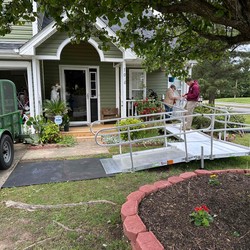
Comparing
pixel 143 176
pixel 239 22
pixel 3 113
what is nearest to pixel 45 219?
pixel 143 176

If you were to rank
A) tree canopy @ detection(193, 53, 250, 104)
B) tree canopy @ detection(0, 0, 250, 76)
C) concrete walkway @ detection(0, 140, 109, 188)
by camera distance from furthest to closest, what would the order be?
1. tree canopy @ detection(193, 53, 250, 104)
2. concrete walkway @ detection(0, 140, 109, 188)
3. tree canopy @ detection(0, 0, 250, 76)

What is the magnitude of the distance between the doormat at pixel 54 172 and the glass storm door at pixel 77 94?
4.25 m

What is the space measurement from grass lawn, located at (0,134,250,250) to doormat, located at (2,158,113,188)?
215mm

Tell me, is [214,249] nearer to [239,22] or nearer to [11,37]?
[239,22]

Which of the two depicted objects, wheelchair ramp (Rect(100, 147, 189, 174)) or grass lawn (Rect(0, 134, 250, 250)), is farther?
wheelchair ramp (Rect(100, 147, 189, 174))

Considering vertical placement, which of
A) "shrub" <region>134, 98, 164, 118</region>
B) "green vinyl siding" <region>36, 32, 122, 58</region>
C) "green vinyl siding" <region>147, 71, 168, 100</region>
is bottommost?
"shrub" <region>134, 98, 164, 118</region>

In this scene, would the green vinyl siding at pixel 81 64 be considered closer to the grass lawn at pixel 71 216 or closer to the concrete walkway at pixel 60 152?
the concrete walkway at pixel 60 152

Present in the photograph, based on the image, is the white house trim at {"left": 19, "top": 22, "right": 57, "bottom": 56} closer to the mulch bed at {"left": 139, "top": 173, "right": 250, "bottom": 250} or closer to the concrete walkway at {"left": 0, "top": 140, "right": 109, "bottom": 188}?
the concrete walkway at {"left": 0, "top": 140, "right": 109, "bottom": 188}

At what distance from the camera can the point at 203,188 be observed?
3156 mm

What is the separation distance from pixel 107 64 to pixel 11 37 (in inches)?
144

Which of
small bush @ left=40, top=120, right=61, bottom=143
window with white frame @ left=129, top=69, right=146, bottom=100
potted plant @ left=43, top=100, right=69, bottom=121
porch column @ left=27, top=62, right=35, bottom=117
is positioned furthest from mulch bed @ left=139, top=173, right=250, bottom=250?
window with white frame @ left=129, top=69, right=146, bottom=100

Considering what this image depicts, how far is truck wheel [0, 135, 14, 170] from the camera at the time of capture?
15.4ft

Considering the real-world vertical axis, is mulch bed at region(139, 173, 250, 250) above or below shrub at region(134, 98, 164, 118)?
below

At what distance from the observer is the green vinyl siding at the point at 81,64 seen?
904 cm
